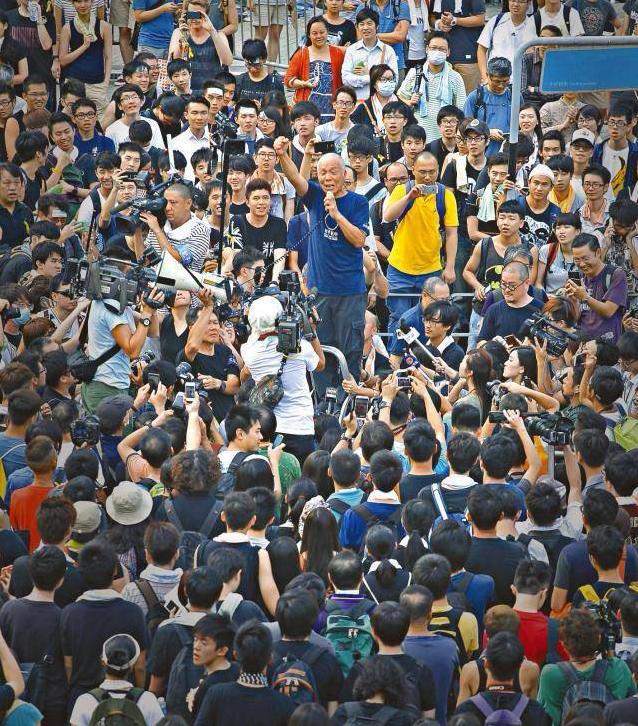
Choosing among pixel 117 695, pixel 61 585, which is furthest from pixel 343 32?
pixel 117 695

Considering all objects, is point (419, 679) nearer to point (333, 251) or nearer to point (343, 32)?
point (333, 251)

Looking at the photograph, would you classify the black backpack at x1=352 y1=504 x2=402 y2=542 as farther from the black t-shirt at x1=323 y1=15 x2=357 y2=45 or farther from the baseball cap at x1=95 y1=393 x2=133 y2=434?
the black t-shirt at x1=323 y1=15 x2=357 y2=45

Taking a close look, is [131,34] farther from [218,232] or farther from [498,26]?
[218,232]

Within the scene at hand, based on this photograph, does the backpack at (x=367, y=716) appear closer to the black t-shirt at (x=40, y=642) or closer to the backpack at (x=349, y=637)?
the backpack at (x=349, y=637)

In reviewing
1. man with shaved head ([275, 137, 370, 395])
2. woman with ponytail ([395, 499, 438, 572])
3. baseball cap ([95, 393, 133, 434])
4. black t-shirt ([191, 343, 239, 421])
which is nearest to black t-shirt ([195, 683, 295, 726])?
woman with ponytail ([395, 499, 438, 572])

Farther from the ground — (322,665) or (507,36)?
(507,36)

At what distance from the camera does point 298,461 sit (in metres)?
8.91

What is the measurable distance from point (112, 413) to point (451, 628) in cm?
298

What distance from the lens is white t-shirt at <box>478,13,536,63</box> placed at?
14680 mm

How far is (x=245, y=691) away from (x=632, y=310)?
603cm

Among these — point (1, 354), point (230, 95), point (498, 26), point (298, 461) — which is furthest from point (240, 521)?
point (498, 26)

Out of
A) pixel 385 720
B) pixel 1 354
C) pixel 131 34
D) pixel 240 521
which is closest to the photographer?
pixel 385 720

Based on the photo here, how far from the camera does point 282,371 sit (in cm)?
918

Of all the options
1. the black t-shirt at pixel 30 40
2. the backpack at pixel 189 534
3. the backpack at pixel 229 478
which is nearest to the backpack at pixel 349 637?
the backpack at pixel 189 534
